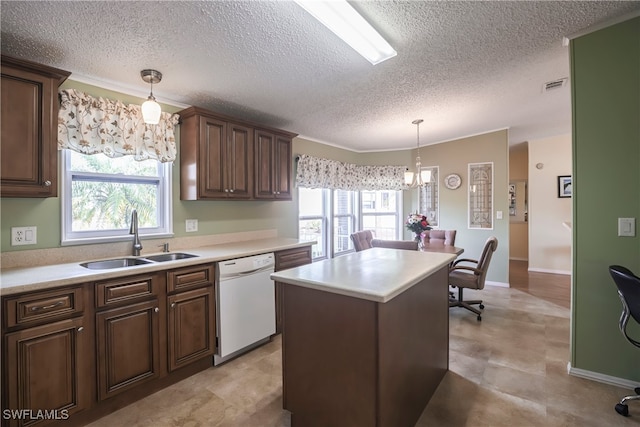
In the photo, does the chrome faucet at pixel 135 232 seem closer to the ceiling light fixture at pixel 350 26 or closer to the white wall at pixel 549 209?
the ceiling light fixture at pixel 350 26

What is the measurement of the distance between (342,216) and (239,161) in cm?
271

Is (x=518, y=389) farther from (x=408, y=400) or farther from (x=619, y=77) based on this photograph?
(x=619, y=77)

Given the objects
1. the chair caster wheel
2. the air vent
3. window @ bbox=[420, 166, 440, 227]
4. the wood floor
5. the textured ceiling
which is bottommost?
the chair caster wheel

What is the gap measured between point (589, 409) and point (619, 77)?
89.0 inches

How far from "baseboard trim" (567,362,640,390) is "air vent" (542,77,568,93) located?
101 inches

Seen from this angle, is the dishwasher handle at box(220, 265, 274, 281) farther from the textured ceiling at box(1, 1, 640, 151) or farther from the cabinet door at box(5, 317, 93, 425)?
the textured ceiling at box(1, 1, 640, 151)

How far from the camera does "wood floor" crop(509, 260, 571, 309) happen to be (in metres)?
4.20

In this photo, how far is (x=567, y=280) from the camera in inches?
203

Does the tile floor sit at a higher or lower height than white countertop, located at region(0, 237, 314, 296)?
lower

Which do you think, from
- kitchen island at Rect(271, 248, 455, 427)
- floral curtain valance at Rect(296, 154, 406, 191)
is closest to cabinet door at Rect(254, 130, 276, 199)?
floral curtain valance at Rect(296, 154, 406, 191)

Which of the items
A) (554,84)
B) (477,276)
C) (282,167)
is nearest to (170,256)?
(282,167)

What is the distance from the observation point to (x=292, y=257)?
10.4 ft

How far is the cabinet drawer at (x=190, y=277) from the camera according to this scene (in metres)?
2.23

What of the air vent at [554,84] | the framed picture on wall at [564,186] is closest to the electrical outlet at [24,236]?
the air vent at [554,84]
